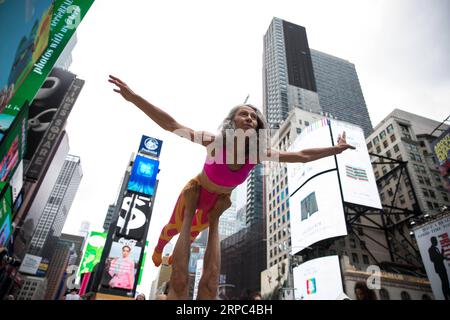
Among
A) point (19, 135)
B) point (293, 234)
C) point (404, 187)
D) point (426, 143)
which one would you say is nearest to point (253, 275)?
point (293, 234)

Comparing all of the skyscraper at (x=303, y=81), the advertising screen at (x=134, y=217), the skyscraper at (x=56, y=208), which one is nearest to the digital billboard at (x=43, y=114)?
the advertising screen at (x=134, y=217)

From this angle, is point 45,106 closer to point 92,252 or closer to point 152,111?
point 152,111

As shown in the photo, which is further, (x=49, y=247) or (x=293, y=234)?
(x=49, y=247)

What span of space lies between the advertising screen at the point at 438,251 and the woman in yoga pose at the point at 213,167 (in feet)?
67.0

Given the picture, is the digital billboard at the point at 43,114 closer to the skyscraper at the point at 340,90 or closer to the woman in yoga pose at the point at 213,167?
the woman in yoga pose at the point at 213,167

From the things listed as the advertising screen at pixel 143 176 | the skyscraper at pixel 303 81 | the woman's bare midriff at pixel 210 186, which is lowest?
the woman's bare midriff at pixel 210 186

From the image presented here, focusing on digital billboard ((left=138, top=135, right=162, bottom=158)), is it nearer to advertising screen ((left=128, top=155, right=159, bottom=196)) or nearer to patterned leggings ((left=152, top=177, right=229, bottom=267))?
advertising screen ((left=128, top=155, right=159, bottom=196))

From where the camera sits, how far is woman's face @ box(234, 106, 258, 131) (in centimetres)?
255

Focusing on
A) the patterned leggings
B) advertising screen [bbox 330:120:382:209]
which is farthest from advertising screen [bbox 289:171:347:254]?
the patterned leggings

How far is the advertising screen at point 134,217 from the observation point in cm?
2311

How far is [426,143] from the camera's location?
4034 cm

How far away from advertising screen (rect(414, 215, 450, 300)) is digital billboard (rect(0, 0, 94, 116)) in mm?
23163

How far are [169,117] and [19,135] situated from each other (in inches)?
425
